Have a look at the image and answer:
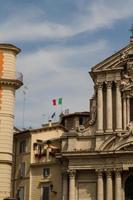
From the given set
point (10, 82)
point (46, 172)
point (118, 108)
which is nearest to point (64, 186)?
point (46, 172)

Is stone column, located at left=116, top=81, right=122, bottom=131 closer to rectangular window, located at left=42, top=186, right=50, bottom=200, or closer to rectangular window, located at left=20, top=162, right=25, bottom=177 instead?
rectangular window, located at left=42, top=186, right=50, bottom=200

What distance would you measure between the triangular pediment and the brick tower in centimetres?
650

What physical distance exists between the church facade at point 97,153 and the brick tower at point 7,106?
14.3 feet

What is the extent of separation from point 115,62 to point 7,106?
9375mm

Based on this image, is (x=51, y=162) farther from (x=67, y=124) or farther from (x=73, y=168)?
(x=67, y=124)

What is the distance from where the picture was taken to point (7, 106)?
45.8 meters

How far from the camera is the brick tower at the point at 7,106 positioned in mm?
44406

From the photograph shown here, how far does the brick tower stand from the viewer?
4441 centimetres

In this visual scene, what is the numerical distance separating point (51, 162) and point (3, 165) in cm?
548

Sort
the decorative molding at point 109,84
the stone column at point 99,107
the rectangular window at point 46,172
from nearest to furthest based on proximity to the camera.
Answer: the stone column at point 99,107
the decorative molding at point 109,84
the rectangular window at point 46,172

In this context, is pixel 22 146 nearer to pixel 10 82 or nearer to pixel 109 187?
pixel 10 82

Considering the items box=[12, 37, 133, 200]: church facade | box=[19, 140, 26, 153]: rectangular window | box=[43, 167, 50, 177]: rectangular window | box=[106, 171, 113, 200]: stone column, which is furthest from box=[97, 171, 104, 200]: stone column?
box=[19, 140, 26, 153]: rectangular window

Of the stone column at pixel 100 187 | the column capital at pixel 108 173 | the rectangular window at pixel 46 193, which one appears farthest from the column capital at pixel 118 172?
the rectangular window at pixel 46 193

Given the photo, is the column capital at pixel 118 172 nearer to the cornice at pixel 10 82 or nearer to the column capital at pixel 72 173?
the column capital at pixel 72 173
